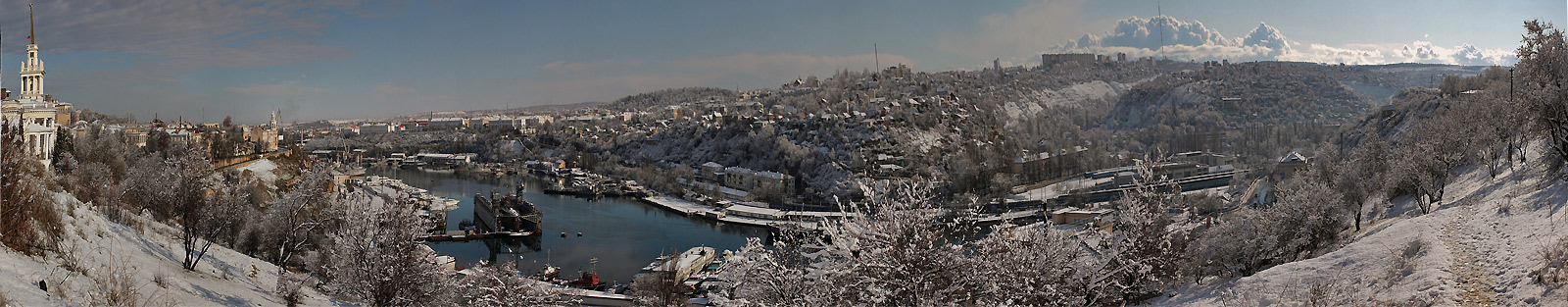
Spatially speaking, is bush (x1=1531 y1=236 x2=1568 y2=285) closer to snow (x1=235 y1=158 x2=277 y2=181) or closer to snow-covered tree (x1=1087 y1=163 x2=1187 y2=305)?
snow-covered tree (x1=1087 y1=163 x2=1187 y2=305)

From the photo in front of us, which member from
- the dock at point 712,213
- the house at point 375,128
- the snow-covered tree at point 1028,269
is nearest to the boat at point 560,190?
the dock at point 712,213

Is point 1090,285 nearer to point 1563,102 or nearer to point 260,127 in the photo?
point 1563,102

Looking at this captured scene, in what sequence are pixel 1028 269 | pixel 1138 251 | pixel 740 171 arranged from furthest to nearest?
pixel 740 171 < pixel 1138 251 < pixel 1028 269

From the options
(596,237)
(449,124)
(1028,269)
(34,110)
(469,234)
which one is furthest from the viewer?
(449,124)

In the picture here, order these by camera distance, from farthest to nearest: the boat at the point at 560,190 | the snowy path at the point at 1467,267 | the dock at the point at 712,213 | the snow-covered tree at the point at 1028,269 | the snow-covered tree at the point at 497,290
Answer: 1. the boat at the point at 560,190
2. the dock at the point at 712,213
3. the snow-covered tree at the point at 497,290
4. the snow-covered tree at the point at 1028,269
5. the snowy path at the point at 1467,267

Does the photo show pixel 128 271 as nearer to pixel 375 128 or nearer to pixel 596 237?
pixel 596 237

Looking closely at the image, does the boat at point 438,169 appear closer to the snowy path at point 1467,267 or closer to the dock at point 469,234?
the dock at point 469,234

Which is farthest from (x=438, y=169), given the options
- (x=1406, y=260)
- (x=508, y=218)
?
(x=1406, y=260)
